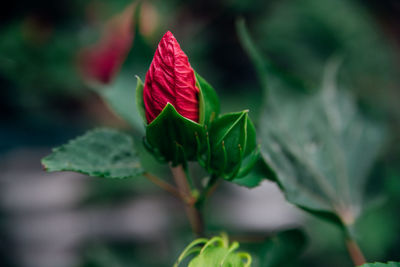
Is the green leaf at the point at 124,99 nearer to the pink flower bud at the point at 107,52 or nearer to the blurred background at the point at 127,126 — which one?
the blurred background at the point at 127,126

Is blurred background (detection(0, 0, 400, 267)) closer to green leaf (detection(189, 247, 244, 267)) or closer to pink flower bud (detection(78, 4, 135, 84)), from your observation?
pink flower bud (detection(78, 4, 135, 84))

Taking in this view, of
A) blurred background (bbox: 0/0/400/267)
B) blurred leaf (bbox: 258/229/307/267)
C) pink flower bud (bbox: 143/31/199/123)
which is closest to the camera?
pink flower bud (bbox: 143/31/199/123)

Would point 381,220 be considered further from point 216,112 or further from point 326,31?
point 216,112

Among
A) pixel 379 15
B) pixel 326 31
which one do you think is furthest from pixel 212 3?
pixel 379 15

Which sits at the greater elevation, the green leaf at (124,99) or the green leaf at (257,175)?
the green leaf at (124,99)

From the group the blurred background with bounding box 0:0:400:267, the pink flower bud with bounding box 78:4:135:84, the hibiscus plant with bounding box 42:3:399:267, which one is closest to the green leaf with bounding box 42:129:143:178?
the hibiscus plant with bounding box 42:3:399:267

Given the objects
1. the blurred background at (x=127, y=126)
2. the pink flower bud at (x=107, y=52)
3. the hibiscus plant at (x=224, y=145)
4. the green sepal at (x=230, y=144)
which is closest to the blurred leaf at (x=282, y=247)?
the hibiscus plant at (x=224, y=145)
